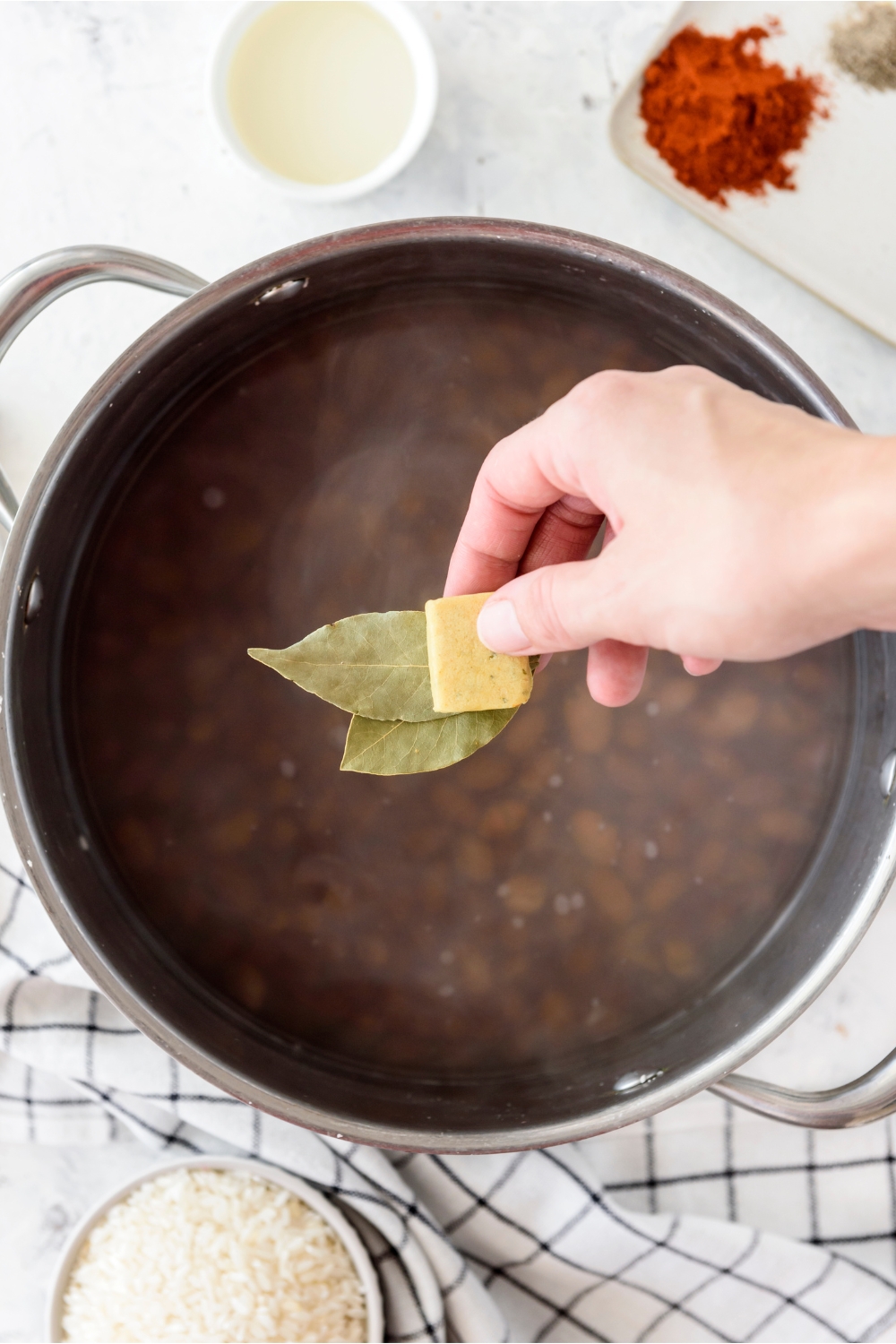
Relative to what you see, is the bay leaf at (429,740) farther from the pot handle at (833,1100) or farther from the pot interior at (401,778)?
the pot handle at (833,1100)

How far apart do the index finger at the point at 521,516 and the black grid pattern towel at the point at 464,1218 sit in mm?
464

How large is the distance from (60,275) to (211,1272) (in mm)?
777

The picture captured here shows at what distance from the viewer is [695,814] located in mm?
766

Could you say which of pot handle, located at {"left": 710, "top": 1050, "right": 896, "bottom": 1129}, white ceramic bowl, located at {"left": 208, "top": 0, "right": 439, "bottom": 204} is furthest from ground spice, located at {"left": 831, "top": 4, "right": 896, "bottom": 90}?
pot handle, located at {"left": 710, "top": 1050, "right": 896, "bottom": 1129}

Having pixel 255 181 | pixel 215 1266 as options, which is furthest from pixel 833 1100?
pixel 255 181

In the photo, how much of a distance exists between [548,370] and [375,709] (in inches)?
11.9

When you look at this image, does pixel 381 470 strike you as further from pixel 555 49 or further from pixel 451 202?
pixel 555 49

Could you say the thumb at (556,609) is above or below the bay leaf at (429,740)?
above

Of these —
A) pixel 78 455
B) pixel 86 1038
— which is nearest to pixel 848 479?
pixel 78 455

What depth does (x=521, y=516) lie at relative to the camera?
2.14 feet

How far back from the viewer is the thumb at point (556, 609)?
1.72 feet

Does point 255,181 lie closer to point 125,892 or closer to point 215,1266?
point 125,892

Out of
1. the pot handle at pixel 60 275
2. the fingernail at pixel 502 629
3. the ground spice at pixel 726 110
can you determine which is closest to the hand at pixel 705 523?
the fingernail at pixel 502 629

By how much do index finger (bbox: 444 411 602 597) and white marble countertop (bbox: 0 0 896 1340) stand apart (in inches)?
11.8
